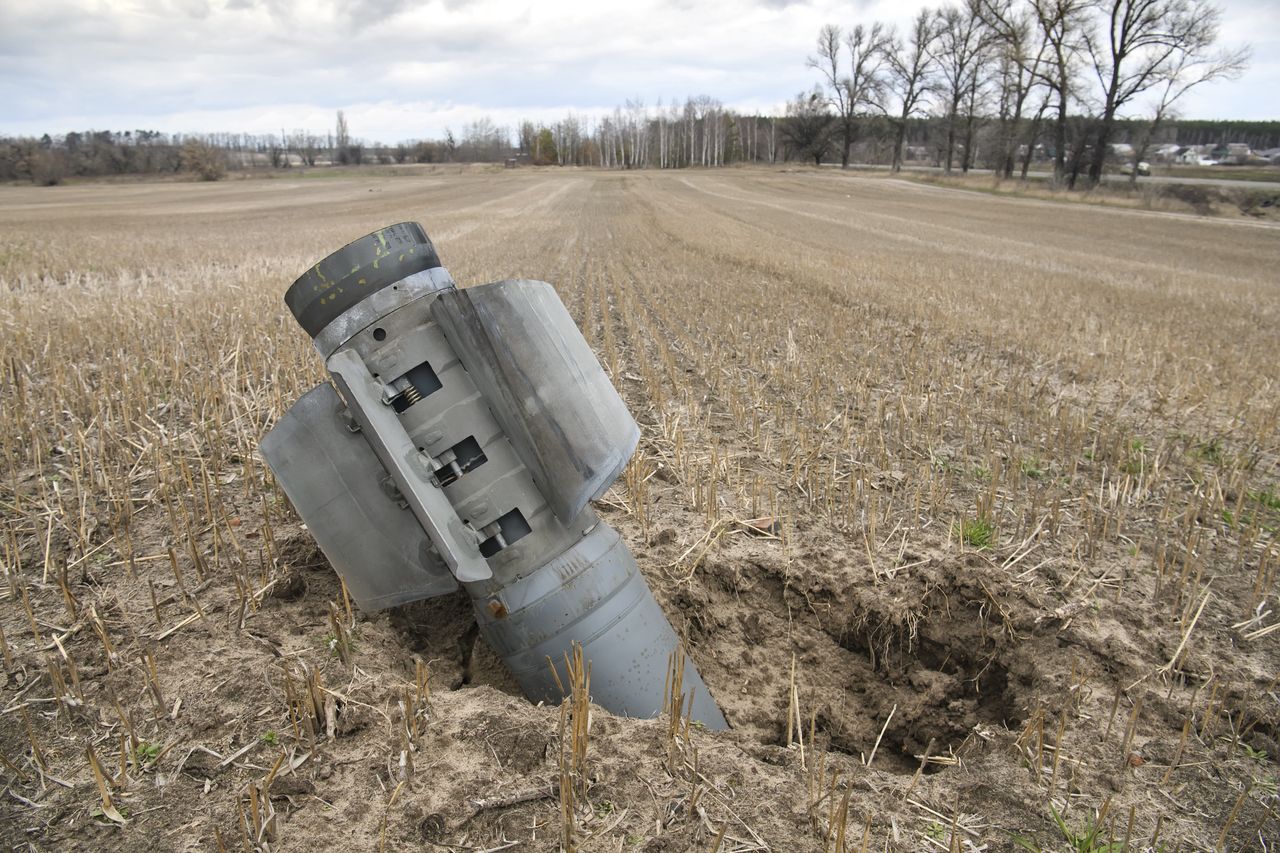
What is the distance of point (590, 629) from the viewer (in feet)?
8.67

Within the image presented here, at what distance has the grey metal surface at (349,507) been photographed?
2.71m

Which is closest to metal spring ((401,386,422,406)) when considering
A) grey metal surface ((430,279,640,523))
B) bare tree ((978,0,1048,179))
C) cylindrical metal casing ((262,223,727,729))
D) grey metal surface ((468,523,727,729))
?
cylindrical metal casing ((262,223,727,729))

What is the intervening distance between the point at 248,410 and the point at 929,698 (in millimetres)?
4035

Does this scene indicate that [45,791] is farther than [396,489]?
No

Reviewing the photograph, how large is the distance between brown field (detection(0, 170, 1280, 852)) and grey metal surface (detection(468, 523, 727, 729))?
0.28 m

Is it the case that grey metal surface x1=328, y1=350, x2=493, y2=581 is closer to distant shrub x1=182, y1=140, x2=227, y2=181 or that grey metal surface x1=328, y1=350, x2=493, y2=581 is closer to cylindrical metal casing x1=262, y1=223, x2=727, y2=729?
cylindrical metal casing x1=262, y1=223, x2=727, y2=729

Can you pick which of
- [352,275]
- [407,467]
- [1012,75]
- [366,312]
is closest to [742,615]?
[407,467]

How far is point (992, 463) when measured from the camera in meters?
4.21

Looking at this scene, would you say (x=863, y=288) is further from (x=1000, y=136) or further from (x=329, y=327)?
(x=1000, y=136)

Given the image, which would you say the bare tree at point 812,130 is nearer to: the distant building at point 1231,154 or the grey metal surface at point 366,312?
the distant building at point 1231,154

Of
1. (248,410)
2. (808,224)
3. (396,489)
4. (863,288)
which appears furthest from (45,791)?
(808,224)

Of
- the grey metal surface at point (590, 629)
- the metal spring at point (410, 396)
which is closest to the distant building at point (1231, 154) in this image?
the grey metal surface at point (590, 629)

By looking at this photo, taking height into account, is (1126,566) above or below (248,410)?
below

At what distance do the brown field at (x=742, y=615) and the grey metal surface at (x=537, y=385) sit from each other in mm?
775
